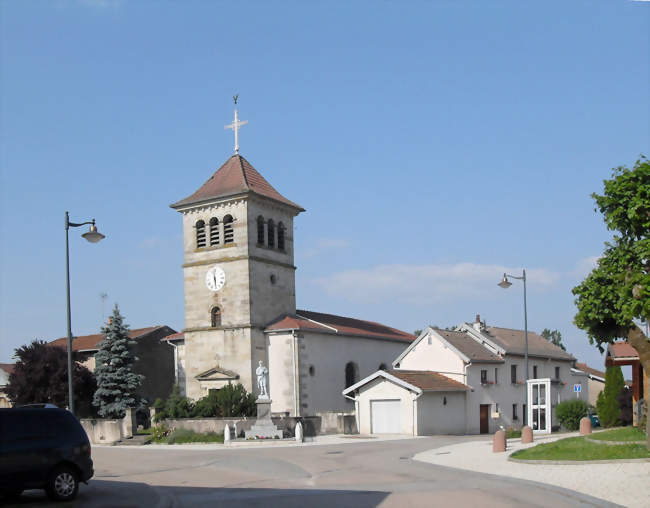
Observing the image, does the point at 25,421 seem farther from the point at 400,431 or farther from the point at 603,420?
the point at 603,420

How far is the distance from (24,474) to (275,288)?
31659mm

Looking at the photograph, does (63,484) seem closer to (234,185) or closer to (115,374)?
(115,374)

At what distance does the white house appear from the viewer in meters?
40.6

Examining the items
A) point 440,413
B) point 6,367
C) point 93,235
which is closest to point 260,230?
point 440,413

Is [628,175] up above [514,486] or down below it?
above

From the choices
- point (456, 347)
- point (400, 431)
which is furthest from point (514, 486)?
point (456, 347)

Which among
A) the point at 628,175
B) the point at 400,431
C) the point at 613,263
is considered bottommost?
the point at 400,431

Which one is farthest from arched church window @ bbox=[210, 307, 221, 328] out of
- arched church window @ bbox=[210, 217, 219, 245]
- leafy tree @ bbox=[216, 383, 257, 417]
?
leafy tree @ bbox=[216, 383, 257, 417]

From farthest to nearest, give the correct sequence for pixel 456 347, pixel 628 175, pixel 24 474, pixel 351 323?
pixel 351 323 < pixel 456 347 < pixel 628 175 < pixel 24 474

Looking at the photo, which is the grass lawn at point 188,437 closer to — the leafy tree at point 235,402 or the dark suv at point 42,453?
the leafy tree at point 235,402

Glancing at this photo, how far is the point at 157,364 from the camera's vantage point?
52.8 metres

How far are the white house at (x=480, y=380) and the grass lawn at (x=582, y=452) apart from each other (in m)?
17.1

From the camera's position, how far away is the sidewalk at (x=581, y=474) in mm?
14594

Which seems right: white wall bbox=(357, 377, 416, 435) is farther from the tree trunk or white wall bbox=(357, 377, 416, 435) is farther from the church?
the tree trunk
